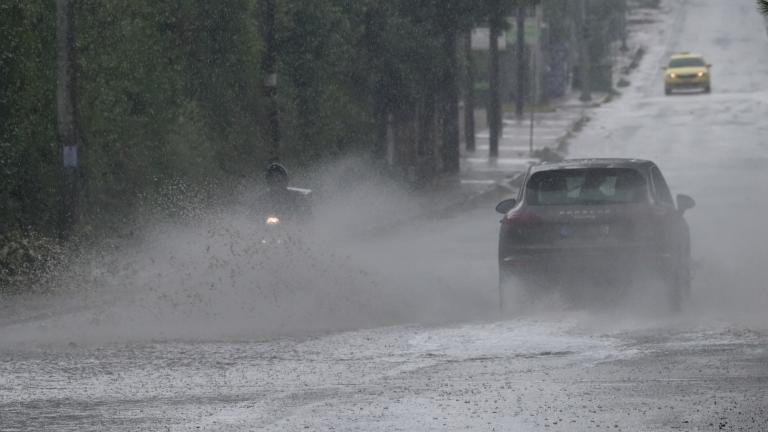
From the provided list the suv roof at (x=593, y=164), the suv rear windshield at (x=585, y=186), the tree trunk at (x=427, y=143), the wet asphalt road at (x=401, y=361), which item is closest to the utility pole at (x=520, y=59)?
the tree trunk at (x=427, y=143)

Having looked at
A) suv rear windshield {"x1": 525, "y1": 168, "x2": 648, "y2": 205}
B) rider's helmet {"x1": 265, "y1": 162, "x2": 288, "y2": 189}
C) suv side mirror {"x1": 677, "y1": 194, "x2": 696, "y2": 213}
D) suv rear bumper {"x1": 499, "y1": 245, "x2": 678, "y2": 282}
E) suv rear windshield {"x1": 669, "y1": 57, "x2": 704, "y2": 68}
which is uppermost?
suv rear windshield {"x1": 525, "y1": 168, "x2": 648, "y2": 205}

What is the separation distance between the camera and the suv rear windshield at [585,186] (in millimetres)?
17422

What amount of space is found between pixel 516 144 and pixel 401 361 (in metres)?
41.7

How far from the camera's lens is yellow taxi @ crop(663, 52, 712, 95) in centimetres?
7619

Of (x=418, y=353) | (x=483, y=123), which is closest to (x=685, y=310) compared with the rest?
(x=418, y=353)

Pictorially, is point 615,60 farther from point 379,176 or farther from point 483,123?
point 379,176

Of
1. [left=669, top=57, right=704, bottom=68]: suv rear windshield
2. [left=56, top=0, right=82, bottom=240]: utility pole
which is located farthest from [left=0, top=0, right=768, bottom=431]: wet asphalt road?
[left=669, top=57, right=704, bottom=68]: suv rear windshield

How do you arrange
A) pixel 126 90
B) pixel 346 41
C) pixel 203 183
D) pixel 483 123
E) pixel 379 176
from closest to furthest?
pixel 126 90 → pixel 203 183 → pixel 346 41 → pixel 379 176 → pixel 483 123

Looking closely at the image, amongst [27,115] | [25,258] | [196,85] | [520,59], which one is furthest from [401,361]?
[520,59]

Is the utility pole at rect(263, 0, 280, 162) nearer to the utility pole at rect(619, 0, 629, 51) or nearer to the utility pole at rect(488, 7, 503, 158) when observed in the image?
the utility pole at rect(488, 7, 503, 158)

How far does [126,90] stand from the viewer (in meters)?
25.8

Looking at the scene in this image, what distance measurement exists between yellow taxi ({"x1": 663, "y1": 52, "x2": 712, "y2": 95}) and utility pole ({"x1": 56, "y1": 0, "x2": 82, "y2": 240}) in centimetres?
5565

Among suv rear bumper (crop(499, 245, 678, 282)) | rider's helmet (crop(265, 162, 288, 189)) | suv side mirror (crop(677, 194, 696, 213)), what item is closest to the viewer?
suv rear bumper (crop(499, 245, 678, 282))

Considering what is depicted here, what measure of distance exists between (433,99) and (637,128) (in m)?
17.9
